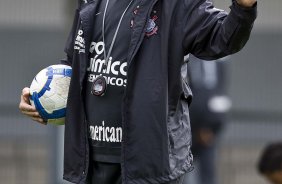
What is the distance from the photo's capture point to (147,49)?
215 inches

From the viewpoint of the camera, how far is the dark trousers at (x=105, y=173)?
558 centimetres

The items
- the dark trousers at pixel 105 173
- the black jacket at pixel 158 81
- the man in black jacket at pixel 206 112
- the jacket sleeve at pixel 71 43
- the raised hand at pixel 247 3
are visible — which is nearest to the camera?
the raised hand at pixel 247 3

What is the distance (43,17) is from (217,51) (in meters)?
14.0

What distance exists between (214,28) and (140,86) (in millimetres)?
464

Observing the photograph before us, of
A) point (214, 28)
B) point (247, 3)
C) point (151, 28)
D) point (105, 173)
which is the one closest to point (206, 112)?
point (105, 173)

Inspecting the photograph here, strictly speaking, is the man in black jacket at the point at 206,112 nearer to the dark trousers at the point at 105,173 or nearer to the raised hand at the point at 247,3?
the dark trousers at the point at 105,173

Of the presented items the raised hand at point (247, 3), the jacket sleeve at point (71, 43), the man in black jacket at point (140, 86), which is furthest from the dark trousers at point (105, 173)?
the raised hand at point (247, 3)

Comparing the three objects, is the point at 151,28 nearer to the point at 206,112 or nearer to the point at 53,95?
the point at 53,95

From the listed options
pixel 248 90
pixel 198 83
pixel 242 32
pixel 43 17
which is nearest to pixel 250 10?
pixel 242 32

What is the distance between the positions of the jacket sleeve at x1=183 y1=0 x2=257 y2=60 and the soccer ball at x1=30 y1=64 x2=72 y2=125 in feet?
2.47

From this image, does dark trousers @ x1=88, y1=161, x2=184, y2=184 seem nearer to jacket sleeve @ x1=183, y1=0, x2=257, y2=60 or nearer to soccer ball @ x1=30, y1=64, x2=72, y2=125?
soccer ball @ x1=30, y1=64, x2=72, y2=125

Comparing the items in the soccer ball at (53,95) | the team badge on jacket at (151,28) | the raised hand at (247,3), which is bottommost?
the soccer ball at (53,95)

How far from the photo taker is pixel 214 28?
210 inches

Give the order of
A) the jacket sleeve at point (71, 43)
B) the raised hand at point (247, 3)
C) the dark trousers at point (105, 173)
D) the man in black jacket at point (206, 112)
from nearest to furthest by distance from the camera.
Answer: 1. the raised hand at point (247, 3)
2. the dark trousers at point (105, 173)
3. the jacket sleeve at point (71, 43)
4. the man in black jacket at point (206, 112)
